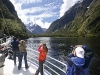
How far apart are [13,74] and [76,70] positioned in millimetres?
5650

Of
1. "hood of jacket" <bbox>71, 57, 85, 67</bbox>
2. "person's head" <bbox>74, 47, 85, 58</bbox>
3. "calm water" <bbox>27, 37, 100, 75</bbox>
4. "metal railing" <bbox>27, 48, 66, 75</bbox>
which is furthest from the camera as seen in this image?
"calm water" <bbox>27, 37, 100, 75</bbox>

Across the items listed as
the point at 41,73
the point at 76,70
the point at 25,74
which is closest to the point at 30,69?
Result: the point at 25,74

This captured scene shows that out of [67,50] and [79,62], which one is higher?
[79,62]

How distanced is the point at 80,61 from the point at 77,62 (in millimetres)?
104

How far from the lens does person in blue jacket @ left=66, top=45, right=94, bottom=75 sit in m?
5.90

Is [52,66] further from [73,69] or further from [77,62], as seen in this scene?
[77,62]

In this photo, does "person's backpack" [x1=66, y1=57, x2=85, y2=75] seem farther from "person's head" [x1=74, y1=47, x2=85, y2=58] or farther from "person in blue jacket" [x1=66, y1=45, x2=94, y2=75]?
"person's head" [x1=74, y1=47, x2=85, y2=58]

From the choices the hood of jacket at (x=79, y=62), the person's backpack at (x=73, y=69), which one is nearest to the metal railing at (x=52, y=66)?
the person's backpack at (x=73, y=69)

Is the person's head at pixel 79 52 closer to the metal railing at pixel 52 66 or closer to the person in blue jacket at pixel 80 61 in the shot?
the person in blue jacket at pixel 80 61

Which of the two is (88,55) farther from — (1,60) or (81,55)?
(1,60)

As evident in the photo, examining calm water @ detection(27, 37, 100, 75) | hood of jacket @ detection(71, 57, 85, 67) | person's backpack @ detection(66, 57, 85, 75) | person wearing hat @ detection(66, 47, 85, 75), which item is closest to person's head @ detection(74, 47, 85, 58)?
person wearing hat @ detection(66, 47, 85, 75)

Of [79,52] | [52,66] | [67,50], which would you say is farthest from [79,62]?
[67,50]

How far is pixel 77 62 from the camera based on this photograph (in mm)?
5902

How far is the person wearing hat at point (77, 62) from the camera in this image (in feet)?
19.3
